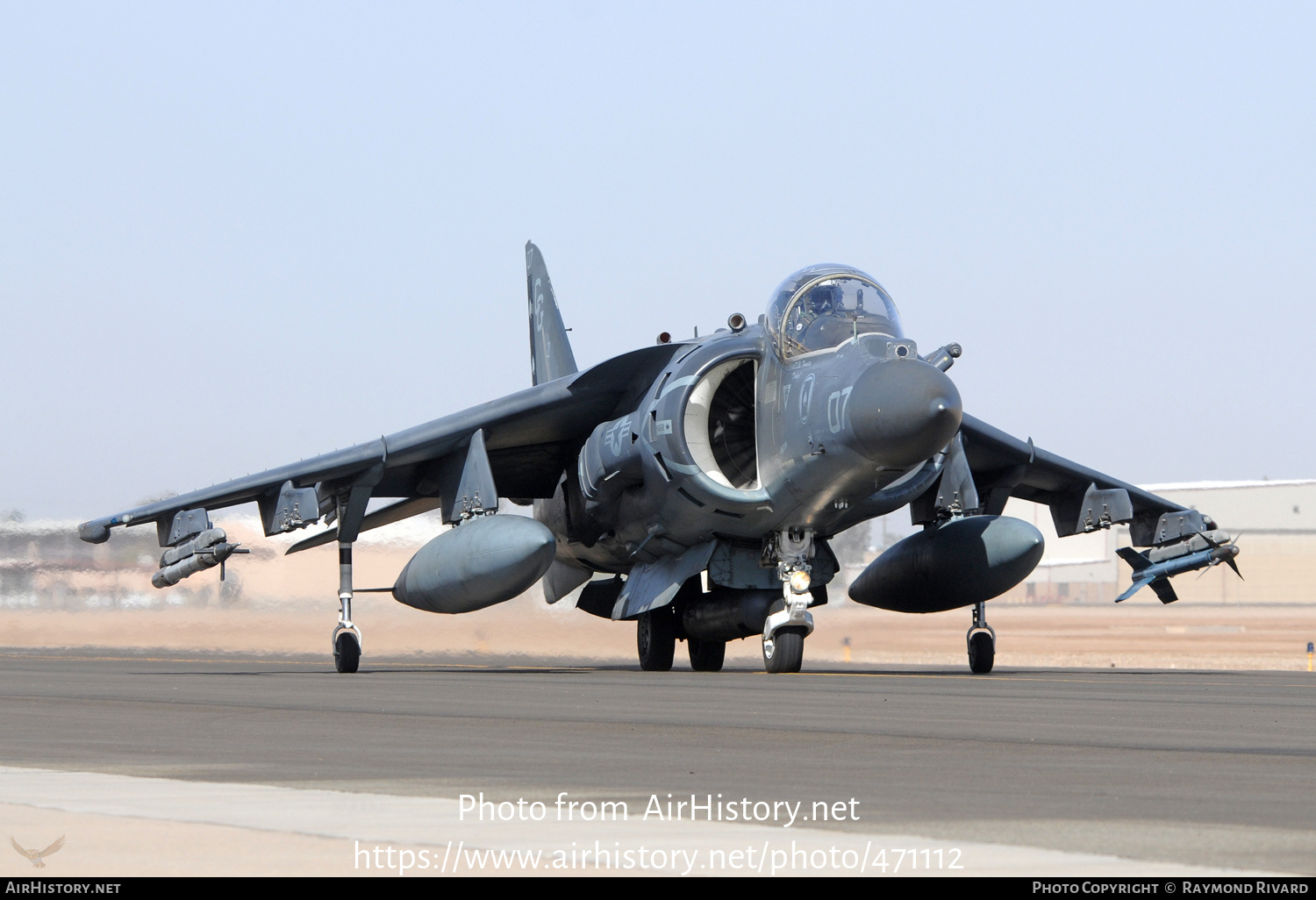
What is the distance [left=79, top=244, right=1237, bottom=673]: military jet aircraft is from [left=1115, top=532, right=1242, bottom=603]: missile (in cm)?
7

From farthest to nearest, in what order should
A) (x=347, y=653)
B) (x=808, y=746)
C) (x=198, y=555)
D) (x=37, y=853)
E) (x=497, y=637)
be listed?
(x=497, y=637) < (x=347, y=653) < (x=198, y=555) < (x=808, y=746) < (x=37, y=853)

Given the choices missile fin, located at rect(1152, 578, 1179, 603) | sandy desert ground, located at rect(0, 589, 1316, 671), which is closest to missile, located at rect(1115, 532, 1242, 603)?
missile fin, located at rect(1152, 578, 1179, 603)

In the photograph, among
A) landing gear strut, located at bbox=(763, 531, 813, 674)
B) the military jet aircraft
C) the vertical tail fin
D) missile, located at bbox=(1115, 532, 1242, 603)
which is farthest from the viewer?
the vertical tail fin

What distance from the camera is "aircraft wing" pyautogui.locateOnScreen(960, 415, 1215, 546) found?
885 inches

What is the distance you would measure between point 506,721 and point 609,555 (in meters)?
11.8

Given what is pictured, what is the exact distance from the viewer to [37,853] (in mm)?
4922

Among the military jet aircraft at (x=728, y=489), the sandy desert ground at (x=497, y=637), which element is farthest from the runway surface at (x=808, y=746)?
the sandy desert ground at (x=497, y=637)

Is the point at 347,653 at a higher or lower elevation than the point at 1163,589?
lower

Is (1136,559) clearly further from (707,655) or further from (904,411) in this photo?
(904,411)

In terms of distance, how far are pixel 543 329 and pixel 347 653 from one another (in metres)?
7.25

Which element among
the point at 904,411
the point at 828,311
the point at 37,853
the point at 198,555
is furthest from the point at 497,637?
the point at 37,853

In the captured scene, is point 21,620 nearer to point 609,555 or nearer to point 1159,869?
point 609,555

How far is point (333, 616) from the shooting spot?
28109mm

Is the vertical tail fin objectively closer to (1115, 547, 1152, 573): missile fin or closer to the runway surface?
(1115, 547, 1152, 573): missile fin
